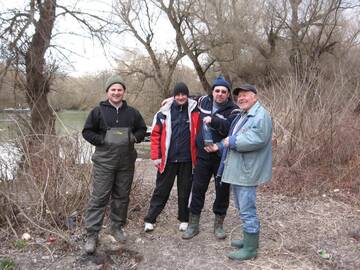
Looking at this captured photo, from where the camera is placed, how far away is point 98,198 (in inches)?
171

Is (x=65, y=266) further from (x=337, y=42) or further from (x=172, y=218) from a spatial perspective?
(x=337, y=42)

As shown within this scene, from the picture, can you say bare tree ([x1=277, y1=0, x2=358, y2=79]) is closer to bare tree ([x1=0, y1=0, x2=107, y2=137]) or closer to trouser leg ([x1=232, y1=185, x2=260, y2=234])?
bare tree ([x1=0, y1=0, x2=107, y2=137])

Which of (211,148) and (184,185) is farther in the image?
(184,185)

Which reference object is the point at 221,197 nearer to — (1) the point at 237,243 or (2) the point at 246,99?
(1) the point at 237,243

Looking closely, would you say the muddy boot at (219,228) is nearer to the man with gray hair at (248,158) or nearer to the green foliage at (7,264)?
the man with gray hair at (248,158)

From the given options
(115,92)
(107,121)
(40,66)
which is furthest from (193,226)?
(40,66)

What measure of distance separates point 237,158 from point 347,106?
16.0 ft

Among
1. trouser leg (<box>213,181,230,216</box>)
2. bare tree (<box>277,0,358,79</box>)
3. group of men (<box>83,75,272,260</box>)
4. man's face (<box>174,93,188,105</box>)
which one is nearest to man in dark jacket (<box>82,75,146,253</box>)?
group of men (<box>83,75,272,260</box>)

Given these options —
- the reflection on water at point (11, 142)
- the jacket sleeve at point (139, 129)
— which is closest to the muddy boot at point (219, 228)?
the jacket sleeve at point (139, 129)

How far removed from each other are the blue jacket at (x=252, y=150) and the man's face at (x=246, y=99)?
0.13 feet

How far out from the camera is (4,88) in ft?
22.6

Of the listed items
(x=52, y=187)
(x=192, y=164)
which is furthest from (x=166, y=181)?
(x=52, y=187)

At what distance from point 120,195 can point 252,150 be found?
60.1 inches

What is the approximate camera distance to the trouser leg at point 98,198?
432 cm
